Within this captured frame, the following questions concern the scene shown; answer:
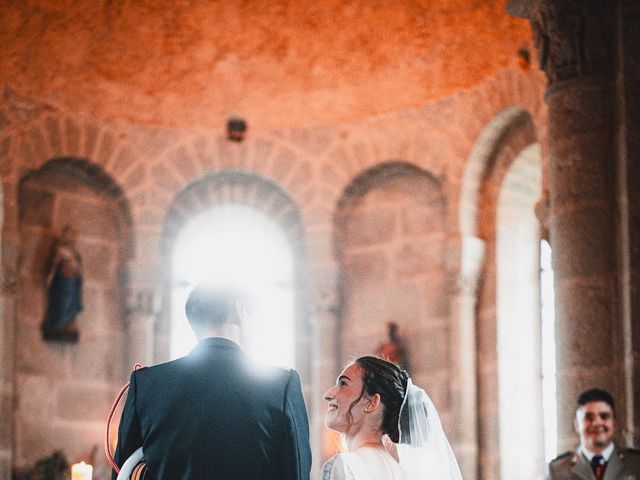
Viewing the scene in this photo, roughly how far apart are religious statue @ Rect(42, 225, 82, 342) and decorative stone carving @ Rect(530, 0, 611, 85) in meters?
6.19

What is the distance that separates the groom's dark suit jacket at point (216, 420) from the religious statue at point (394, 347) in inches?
314

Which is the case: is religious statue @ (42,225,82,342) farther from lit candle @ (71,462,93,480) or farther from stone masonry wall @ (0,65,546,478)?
lit candle @ (71,462,93,480)

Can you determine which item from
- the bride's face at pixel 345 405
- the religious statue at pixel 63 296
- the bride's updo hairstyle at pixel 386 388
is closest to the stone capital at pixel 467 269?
the religious statue at pixel 63 296

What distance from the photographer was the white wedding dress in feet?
15.5

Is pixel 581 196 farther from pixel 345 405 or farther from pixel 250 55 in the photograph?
pixel 250 55

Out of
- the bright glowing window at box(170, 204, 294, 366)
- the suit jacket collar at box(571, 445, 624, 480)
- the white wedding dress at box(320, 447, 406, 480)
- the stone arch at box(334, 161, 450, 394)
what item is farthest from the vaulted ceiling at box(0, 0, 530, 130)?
the white wedding dress at box(320, 447, 406, 480)

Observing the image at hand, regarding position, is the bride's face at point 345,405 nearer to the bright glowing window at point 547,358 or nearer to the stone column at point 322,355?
the bright glowing window at point 547,358

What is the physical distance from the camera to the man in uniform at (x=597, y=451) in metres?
6.24

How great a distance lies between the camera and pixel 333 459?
4770 millimetres

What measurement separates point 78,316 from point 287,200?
96.7 inches

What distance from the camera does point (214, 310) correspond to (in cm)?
451

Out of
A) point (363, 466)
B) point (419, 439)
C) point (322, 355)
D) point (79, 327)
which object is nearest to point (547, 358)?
point (322, 355)

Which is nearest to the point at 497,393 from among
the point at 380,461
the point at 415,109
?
the point at 415,109

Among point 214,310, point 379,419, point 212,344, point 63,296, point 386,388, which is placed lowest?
point 379,419
